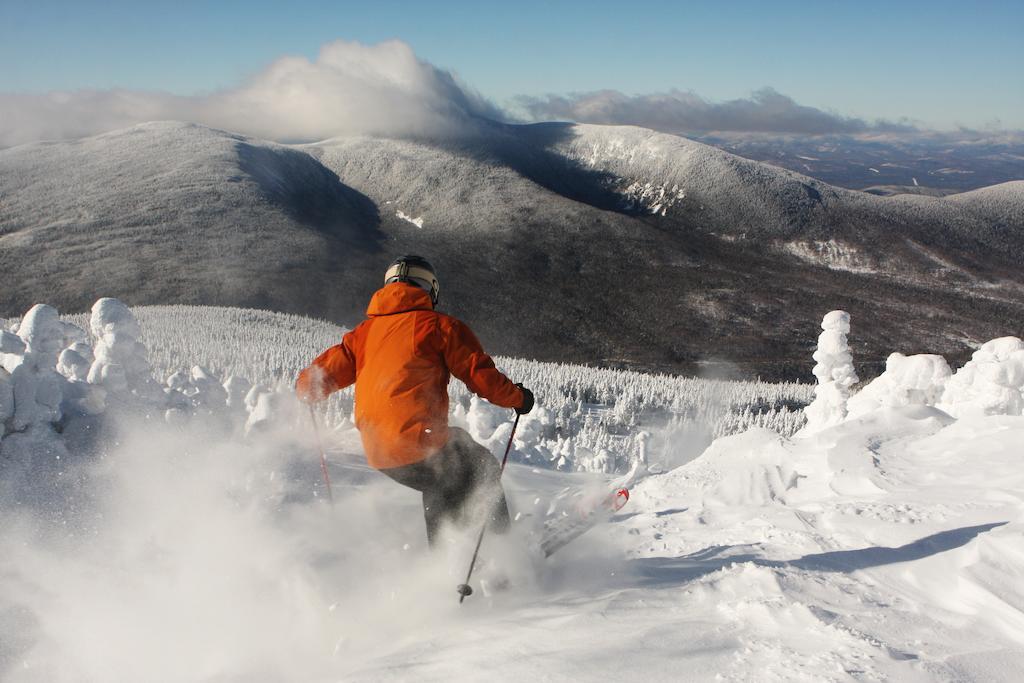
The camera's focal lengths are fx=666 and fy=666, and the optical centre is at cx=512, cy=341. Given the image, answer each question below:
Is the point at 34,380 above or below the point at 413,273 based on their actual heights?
below

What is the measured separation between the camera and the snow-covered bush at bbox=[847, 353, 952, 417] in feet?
49.0

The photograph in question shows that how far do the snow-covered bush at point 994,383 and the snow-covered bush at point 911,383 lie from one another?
1055 millimetres

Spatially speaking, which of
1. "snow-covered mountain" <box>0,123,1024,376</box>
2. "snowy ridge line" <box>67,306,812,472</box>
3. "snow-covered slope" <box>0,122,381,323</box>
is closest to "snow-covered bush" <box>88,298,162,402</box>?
"snowy ridge line" <box>67,306,812,472</box>

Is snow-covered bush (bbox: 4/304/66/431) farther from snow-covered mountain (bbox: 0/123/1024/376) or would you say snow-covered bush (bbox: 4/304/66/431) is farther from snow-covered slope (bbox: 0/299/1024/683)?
snow-covered mountain (bbox: 0/123/1024/376)

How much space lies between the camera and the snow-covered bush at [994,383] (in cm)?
1237

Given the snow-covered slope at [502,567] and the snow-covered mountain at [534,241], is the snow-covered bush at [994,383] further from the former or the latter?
the snow-covered mountain at [534,241]

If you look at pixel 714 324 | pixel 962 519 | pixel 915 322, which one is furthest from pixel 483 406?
pixel 915 322

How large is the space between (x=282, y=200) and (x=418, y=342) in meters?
96.5

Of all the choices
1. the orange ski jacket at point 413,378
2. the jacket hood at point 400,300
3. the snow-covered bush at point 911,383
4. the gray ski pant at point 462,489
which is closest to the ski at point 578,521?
the gray ski pant at point 462,489

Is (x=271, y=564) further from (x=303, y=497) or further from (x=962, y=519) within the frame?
(x=962, y=519)

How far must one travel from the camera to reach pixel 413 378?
486 centimetres

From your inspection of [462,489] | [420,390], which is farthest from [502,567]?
[420,390]

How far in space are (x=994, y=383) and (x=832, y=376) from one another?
622cm

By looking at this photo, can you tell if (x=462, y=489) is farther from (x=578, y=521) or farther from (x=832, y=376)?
(x=832, y=376)
